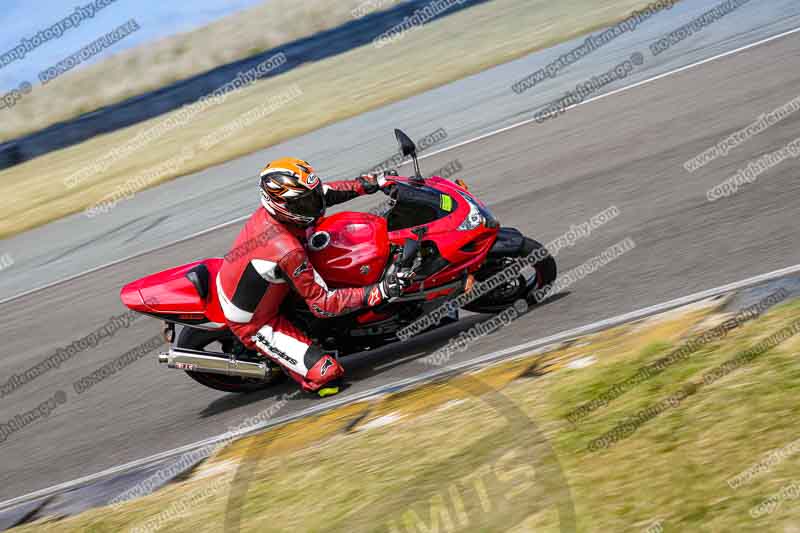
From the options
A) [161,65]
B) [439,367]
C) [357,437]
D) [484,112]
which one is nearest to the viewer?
[357,437]

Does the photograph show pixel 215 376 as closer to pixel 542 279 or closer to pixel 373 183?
pixel 373 183

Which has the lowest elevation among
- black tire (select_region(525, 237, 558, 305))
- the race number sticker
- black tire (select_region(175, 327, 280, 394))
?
black tire (select_region(525, 237, 558, 305))

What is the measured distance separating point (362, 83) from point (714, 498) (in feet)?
60.4

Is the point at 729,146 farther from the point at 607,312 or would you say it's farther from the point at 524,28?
the point at 524,28

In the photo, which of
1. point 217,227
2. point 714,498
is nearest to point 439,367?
point 714,498

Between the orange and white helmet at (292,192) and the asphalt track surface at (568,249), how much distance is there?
4.45 ft

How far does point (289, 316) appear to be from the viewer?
6352mm

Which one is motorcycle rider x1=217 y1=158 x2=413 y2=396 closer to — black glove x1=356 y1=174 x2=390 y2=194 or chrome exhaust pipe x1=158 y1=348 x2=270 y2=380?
black glove x1=356 y1=174 x2=390 y2=194

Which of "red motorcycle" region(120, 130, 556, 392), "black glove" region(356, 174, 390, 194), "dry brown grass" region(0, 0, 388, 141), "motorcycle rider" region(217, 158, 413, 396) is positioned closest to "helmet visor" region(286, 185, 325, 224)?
"motorcycle rider" region(217, 158, 413, 396)

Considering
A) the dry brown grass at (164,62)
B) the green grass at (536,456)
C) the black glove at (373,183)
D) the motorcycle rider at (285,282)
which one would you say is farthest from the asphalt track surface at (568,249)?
the dry brown grass at (164,62)

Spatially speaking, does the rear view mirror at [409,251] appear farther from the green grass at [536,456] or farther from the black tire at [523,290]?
the black tire at [523,290]

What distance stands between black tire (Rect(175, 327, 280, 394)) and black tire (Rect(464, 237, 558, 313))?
1711 millimetres

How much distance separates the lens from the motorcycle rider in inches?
225

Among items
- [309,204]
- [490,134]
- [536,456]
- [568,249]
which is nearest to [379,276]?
[309,204]
